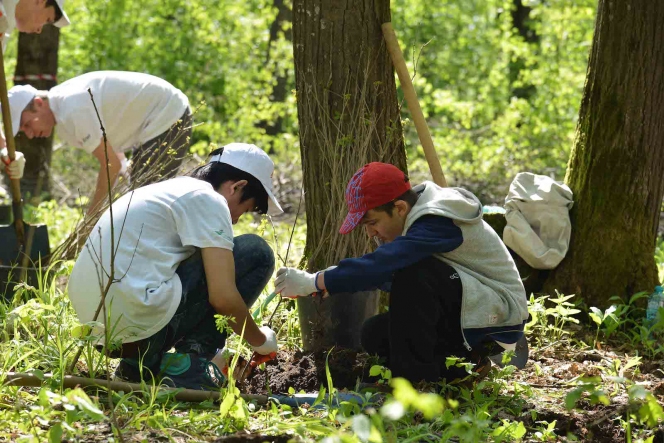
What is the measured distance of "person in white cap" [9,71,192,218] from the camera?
4566mm

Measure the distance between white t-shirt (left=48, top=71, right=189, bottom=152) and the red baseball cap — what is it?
2244 mm

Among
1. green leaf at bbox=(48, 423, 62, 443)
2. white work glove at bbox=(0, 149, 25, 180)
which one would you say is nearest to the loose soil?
green leaf at bbox=(48, 423, 62, 443)

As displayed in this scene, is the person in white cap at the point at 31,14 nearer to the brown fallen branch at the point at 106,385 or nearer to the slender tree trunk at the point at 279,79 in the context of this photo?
the brown fallen branch at the point at 106,385

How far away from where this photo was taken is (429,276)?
275 cm

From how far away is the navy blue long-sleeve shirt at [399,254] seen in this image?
2.69 m

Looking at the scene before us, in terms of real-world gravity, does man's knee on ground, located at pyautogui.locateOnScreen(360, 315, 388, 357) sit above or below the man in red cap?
below

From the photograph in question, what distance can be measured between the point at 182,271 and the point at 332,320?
74 cm

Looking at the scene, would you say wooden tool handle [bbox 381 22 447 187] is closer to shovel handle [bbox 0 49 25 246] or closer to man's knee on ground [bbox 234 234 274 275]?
man's knee on ground [bbox 234 234 274 275]

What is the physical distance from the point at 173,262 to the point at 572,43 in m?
9.63

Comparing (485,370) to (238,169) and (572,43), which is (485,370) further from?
(572,43)

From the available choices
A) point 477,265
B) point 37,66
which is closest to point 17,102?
point 477,265

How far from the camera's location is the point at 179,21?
48.5ft

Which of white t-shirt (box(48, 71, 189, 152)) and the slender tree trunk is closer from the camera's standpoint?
white t-shirt (box(48, 71, 189, 152))

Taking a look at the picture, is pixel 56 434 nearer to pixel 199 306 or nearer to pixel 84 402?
pixel 84 402
